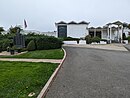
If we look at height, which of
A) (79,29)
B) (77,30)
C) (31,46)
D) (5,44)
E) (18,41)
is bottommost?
(31,46)

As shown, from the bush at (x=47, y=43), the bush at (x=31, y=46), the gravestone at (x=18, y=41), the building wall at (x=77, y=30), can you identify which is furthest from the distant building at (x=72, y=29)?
the gravestone at (x=18, y=41)

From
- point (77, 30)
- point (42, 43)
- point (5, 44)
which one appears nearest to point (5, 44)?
point (5, 44)

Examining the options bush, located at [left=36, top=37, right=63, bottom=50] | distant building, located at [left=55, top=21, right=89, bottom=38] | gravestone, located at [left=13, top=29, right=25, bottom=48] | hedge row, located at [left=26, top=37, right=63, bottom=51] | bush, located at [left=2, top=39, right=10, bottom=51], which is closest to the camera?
gravestone, located at [left=13, top=29, right=25, bottom=48]

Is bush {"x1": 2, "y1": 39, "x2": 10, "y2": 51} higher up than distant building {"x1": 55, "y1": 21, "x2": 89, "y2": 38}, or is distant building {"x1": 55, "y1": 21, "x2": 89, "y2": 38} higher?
distant building {"x1": 55, "y1": 21, "x2": 89, "y2": 38}

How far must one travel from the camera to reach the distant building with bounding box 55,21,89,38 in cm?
6186

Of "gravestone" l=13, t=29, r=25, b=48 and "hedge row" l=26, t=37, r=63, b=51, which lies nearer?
"gravestone" l=13, t=29, r=25, b=48

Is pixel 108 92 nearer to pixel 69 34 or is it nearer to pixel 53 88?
pixel 53 88

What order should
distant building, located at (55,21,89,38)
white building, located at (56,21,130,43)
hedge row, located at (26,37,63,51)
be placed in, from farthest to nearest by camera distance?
distant building, located at (55,21,89,38) < white building, located at (56,21,130,43) < hedge row, located at (26,37,63,51)

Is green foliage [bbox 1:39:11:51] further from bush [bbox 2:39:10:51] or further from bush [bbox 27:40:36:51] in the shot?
bush [bbox 27:40:36:51]

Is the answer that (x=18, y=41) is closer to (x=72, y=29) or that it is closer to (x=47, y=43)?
(x=47, y=43)

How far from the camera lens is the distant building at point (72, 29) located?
61856 millimetres

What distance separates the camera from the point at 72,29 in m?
62.5

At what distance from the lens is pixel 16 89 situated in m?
7.98

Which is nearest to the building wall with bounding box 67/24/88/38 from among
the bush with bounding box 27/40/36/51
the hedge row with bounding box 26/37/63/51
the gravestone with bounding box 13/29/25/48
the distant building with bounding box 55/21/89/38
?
the distant building with bounding box 55/21/89/38
